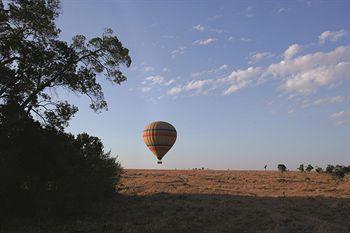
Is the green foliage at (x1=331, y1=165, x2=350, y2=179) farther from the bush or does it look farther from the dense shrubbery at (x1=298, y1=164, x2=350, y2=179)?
the bush

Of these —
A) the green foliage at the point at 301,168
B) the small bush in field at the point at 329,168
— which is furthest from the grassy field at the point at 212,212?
the green foliage at the point at 301,168

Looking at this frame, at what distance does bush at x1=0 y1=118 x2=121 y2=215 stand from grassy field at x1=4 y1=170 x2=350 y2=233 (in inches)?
54.8

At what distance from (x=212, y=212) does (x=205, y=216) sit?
3.15 feet

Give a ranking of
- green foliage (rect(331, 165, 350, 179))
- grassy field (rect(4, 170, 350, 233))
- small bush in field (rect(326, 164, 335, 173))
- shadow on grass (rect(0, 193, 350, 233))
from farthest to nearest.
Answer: small bush in field (rect(326, 164, 335, 173))
green foliage (rect(331, 165, 350, 179))
grassy field (rect(4, 170, 350, 233))
shadow on grass (rect(0, 193, 350, 233))

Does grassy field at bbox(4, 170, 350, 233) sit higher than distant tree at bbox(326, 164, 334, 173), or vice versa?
distant tree at bbox(326, 164, 334, 173)

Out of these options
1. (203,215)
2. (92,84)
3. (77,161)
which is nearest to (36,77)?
(92,84)

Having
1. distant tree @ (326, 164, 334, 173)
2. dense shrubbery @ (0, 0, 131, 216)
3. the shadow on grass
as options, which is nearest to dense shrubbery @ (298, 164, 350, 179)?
distant tree @ (326, 164, 334, 173)

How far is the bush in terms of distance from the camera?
83.5 feet

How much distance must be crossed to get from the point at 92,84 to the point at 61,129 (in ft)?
10.9

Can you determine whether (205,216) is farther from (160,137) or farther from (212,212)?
(160,137)

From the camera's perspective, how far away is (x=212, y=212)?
27375 mm

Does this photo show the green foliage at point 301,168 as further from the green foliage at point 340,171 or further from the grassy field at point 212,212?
the grassy field at point 212,212

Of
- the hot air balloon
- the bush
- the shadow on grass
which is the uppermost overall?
the hot air balloon

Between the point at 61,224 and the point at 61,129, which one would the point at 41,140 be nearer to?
the point at 61,129
